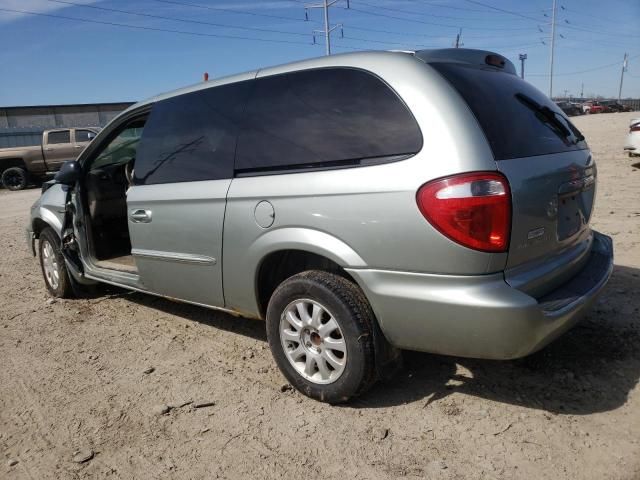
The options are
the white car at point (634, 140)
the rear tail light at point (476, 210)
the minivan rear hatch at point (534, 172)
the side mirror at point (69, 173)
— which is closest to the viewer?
the rear tail light at point (476, 210)

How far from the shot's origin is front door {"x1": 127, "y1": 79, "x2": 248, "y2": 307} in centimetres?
324

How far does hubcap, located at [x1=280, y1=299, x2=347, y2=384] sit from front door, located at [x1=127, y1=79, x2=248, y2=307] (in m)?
0.63

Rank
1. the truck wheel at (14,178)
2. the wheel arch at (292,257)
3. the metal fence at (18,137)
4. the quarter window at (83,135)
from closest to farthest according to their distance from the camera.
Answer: the wheel arch at (292,257)
the truck wheel at (14,178)
the quarter window at (83,135)
the metal fence at (18,137)

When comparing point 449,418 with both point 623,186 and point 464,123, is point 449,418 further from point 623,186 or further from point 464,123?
point 623,186

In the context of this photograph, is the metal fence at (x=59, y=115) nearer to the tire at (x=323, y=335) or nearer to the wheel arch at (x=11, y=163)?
the wheel arch at (x=11, y=163)

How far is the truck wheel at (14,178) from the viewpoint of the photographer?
17.7 meters

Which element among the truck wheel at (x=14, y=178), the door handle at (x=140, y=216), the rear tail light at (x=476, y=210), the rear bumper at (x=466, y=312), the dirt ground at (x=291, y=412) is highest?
the rear tail light at (x=476, y=210)

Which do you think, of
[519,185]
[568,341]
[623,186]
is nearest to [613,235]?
[568,341]

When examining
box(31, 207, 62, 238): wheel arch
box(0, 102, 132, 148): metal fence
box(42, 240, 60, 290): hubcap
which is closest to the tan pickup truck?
box(0, 102, 132, 148): metal fence

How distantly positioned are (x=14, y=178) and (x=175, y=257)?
689 inches

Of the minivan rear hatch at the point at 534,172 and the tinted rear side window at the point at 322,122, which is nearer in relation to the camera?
the minivan rear hatch at the point at 534,172

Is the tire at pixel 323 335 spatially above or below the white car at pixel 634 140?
Result: below

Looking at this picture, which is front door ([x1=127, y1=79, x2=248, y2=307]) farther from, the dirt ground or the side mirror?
the side mirror

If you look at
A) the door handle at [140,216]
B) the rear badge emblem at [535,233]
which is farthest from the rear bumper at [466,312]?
the door handle at [140,216]
